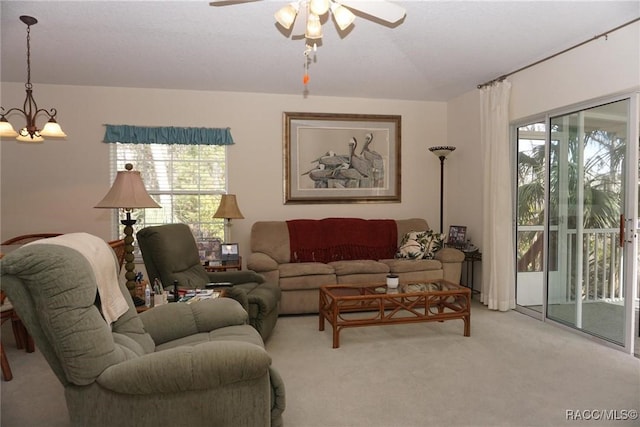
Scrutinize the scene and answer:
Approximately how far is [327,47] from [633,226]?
282cm

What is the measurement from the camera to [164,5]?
2865mm

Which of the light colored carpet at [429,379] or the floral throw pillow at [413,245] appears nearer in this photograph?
the light colored carpet at [429,379]

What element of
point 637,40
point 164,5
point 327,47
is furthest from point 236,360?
point 637,40

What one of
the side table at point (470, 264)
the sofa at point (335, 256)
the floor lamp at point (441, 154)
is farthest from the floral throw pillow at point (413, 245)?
the floor lamp at point (441, 154)

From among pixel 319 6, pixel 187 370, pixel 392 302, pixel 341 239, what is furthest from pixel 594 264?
pixel 187 370

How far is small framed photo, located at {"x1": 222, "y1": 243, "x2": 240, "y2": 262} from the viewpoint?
4.54m

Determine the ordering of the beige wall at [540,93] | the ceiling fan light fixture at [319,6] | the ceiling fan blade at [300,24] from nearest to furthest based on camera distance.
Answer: the ceiling fan light fixture at [319,6] → the ceiling fan blade at [300,24] → the beige wall at [540,93]

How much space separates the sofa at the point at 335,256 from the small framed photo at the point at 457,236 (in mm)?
309

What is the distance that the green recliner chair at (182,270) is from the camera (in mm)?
3238

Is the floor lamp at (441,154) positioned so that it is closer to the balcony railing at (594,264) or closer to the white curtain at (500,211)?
the white curtain at (500,211)

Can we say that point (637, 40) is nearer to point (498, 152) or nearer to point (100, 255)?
point (498, 152)

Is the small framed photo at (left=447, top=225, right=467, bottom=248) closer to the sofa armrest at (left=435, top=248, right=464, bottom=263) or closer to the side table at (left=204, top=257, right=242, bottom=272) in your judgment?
the sofa armrest at (left=435, top=248, right=464, bottom=263)

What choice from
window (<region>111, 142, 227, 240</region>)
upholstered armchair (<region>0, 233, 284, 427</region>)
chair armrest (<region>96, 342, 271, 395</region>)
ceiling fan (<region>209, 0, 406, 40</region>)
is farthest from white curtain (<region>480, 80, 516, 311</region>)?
chair armrest (<region>96, 342, 271, 395</region>)

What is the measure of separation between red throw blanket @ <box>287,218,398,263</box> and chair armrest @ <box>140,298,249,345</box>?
86.6 inches
